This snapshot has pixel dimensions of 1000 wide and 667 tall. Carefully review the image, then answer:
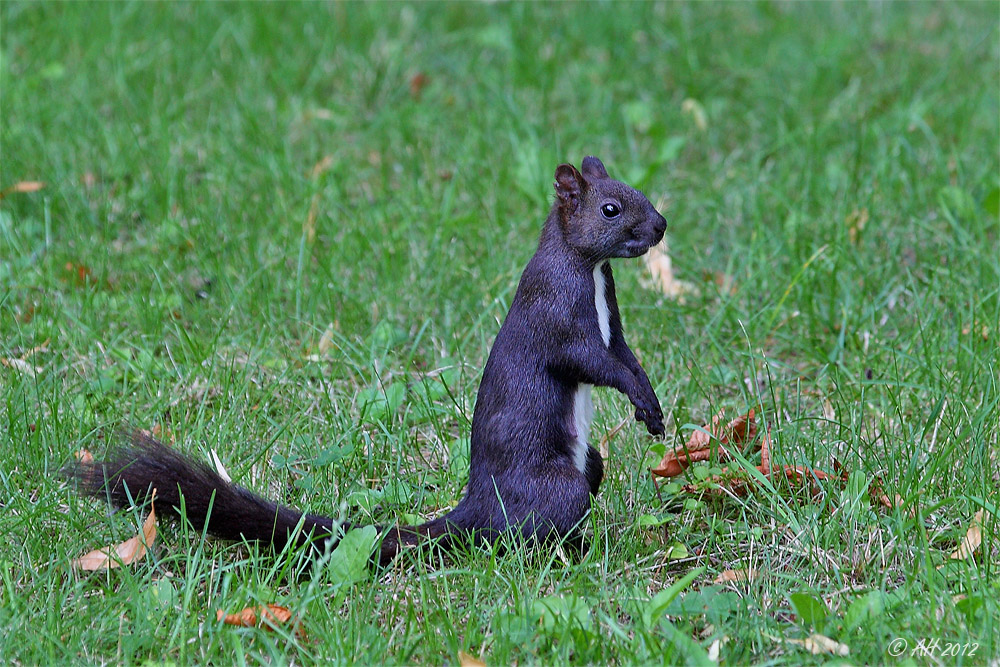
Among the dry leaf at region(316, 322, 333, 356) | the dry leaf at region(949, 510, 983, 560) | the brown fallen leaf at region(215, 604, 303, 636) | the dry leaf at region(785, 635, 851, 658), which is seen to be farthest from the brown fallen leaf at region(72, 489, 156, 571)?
the dry leaf at region(949, 510, 983, 560)

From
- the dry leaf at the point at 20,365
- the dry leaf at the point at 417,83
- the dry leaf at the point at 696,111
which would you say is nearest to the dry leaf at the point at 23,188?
the dry leaf at the point at 20,365

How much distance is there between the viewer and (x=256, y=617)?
219cm

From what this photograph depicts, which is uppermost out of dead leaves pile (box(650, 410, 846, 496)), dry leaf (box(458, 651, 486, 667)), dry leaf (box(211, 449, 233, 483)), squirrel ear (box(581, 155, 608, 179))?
squirrel ear (box(581, 155, 608, 179))

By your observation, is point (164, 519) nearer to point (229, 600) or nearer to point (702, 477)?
point (229, 600)

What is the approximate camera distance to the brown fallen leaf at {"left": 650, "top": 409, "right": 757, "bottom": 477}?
2.74 meters

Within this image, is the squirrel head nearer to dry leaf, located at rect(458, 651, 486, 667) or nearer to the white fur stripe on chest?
the white fur stripe on chest

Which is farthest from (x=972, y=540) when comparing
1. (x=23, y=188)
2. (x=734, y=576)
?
(x=23, y=188)

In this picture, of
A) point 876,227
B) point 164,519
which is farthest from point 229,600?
point 876,227

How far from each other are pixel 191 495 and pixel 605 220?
41.8 inches

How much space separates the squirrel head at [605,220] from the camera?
8.19 ft

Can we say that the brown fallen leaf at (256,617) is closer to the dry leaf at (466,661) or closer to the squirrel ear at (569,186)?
the dry leaf at (466,661)

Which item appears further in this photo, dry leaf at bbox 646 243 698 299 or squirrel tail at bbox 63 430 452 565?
dry leaf at bbox 646 243 698 299

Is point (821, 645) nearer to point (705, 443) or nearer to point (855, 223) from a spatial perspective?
point (705, 443)

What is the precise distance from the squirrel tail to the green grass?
71mm
